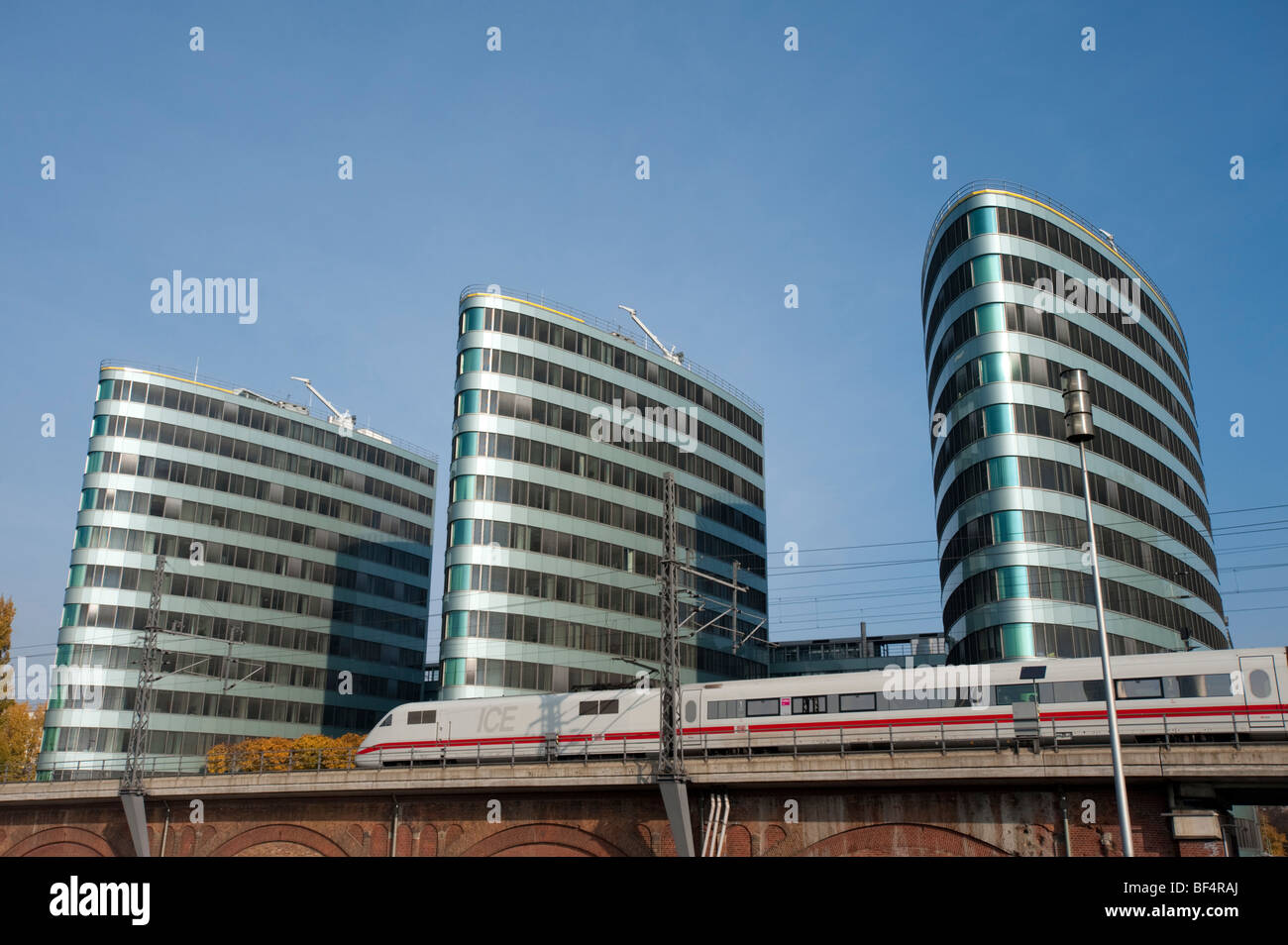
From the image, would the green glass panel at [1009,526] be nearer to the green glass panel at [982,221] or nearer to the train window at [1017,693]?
the green glass panel at [982,221]

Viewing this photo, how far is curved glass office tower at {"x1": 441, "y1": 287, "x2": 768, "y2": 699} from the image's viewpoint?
7956 centimetres

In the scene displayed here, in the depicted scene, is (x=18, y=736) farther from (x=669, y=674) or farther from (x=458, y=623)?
(x=669, y=674)

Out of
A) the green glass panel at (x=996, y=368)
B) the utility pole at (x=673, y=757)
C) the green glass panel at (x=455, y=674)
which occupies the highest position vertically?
the green glass panel at (x=996, y=368)

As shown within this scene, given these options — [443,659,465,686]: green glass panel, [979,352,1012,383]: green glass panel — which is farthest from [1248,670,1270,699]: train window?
[443,659,465,686]: green glass panel

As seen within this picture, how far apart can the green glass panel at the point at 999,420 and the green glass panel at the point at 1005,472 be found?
72.6 inches

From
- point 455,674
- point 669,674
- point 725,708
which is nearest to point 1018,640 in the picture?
point 725,708

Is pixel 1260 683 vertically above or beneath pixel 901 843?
above

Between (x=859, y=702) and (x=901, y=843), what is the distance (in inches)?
467

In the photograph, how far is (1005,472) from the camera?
65.4 meters

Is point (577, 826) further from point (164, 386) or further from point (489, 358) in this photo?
point (164, 386)

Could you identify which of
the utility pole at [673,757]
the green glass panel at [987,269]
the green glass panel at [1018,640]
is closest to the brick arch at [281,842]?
the utility pole at [673,757]

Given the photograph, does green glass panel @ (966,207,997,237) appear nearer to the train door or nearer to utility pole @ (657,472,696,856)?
the train door

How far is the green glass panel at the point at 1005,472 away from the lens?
65.2 m
